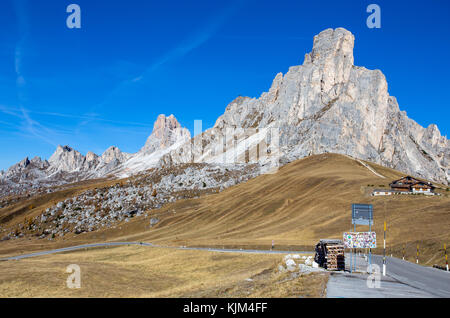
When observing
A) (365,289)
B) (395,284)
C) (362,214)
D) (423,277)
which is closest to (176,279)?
(362,214)

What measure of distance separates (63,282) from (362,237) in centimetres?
2599

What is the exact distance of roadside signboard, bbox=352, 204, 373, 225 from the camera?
93.7 feet

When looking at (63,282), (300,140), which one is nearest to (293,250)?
(63,282)

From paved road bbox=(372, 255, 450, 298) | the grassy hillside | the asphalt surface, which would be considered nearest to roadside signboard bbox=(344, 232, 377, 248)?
the asphalt surface

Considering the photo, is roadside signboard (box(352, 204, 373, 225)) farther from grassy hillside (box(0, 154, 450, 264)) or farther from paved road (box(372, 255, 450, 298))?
grassy hillside (box(0, 154, 450, 264))

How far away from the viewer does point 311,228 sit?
6806 cm

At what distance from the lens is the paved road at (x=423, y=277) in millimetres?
21578

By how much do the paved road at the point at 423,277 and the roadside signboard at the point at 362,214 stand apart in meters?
4.46

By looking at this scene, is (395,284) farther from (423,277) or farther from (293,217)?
(293,217)

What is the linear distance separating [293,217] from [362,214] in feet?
180

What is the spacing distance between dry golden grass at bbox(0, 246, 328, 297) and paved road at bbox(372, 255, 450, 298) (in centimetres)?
596
